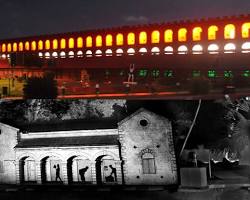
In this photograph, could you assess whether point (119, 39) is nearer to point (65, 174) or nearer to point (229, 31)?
point (229, 31)

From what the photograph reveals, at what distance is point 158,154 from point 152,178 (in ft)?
3.43

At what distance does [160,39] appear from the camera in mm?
41875

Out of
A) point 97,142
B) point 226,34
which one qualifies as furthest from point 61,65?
point 97,142

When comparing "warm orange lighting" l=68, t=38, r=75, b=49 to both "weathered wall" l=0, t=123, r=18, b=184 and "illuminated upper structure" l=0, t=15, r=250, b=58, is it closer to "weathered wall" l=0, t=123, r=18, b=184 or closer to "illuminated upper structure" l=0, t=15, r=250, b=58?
"illuminated upper structure" l=0, t=15, r=250, b=58

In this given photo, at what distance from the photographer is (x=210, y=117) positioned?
16.8 metres

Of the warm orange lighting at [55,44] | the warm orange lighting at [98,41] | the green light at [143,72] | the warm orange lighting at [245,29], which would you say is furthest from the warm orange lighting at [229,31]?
the warm orange lighting at [55,44]

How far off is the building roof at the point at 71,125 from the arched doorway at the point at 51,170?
1351 millimetres

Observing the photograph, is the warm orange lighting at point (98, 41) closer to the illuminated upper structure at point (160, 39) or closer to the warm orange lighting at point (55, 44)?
the illuminated upper structure at point (160, 39)

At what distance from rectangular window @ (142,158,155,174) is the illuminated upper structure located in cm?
1802

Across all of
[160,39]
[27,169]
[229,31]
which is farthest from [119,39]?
[27,169]

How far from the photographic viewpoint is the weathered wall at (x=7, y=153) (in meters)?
18.5

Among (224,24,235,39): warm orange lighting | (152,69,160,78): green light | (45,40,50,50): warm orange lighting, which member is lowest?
(152,69,160,78): green light

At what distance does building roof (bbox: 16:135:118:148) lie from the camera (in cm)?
1741

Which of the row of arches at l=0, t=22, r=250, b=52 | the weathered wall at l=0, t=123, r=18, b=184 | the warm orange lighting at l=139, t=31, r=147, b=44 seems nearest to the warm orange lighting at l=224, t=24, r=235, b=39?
the row of arches at l=0, t=22, r=250, b=52
